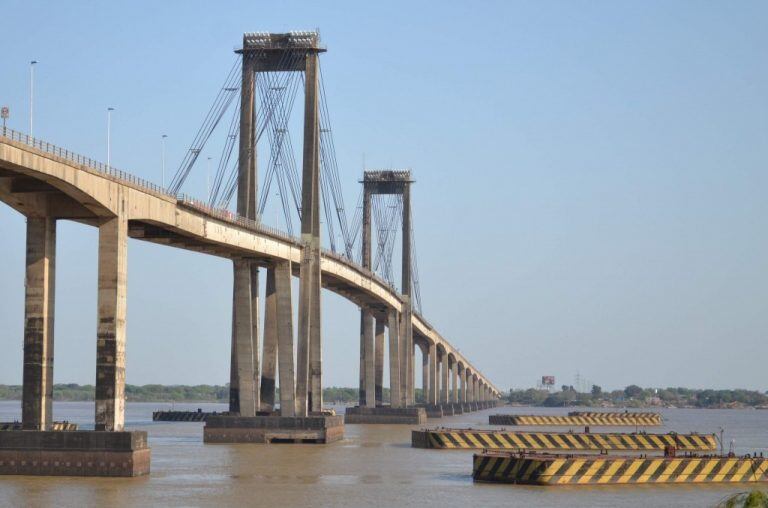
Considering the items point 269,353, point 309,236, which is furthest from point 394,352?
point 309,236

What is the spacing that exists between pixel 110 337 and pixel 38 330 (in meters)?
2.99

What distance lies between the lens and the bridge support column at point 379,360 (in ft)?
459

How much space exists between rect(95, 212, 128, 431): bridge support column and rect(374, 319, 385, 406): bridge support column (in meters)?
83.8

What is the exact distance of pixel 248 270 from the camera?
277 ft

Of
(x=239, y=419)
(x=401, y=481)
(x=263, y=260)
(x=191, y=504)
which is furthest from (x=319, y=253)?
(x=191, y=504)

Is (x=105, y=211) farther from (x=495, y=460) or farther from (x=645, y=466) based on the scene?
(x=645, y=466)

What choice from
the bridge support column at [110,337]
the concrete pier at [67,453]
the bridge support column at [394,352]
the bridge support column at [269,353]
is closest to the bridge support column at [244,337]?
the bridge support column at [269,353]

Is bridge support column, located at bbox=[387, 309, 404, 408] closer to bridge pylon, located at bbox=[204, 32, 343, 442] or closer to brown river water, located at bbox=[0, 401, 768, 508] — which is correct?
bridge pylon, located at bbox=[204, 32, 343, 442]

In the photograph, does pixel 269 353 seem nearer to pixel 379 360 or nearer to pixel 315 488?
pixel 315 488

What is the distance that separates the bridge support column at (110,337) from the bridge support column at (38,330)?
2.03 meters

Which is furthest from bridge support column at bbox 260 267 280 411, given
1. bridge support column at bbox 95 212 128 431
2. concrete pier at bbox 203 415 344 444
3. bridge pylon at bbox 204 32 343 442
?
bridge support column at bbox 95 212 128 431

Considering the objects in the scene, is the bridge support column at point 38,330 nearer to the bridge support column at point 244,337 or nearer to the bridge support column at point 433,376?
the bridge support column at point 244,337

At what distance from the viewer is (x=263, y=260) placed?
87438mm

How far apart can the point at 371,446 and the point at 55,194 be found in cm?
3579
